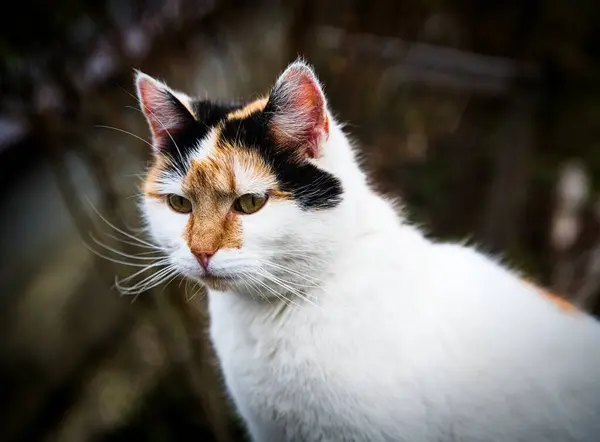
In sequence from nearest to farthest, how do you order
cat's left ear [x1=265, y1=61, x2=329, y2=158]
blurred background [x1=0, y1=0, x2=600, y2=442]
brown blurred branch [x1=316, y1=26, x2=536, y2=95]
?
1. cat's left ear [x1=265, y1=61, x2=329, y2=158]
2. blurred background [x1=0, y1=0, x2=600, y2=442]
3. brown blurred branch [x1=316, y1=26, x2=536, y2=95]

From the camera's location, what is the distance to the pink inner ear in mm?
677

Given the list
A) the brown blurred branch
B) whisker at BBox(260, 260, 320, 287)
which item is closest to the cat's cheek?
whisker at BBox(260, 260, 320, 287)

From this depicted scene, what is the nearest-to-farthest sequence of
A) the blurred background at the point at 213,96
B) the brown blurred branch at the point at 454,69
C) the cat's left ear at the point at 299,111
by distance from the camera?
the cat's left ear at the point at 299,111
the blurred background at the point at 213,96
the brown blurred branch at the point at 454,69

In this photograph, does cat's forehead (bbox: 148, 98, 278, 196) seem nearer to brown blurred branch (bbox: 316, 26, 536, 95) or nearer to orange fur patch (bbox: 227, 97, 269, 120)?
orange fur patch (bbox: 227, 97, 269, 120)

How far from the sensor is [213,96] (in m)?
1.30

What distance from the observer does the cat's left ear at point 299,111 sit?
0.68 meters

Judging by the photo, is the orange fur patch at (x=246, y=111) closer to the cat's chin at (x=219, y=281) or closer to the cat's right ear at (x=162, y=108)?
the cat's right ear at (x=162, y=108)

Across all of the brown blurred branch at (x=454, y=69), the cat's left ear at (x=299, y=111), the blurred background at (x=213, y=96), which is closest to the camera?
the cat's left ear at (x=299, y=111)

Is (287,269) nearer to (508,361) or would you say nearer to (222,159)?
(222,159)

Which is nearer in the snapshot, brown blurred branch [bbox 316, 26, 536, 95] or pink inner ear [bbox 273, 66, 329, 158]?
pink inner ear [bbox 273, 66, 329, 158]

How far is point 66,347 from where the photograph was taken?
2.12m

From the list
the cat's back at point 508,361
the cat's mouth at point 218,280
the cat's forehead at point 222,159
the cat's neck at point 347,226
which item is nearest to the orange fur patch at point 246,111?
the cat's forehead at point 222,159

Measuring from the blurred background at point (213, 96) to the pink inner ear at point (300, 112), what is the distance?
33cm

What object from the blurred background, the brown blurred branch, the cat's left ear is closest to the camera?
the cat's left ear
